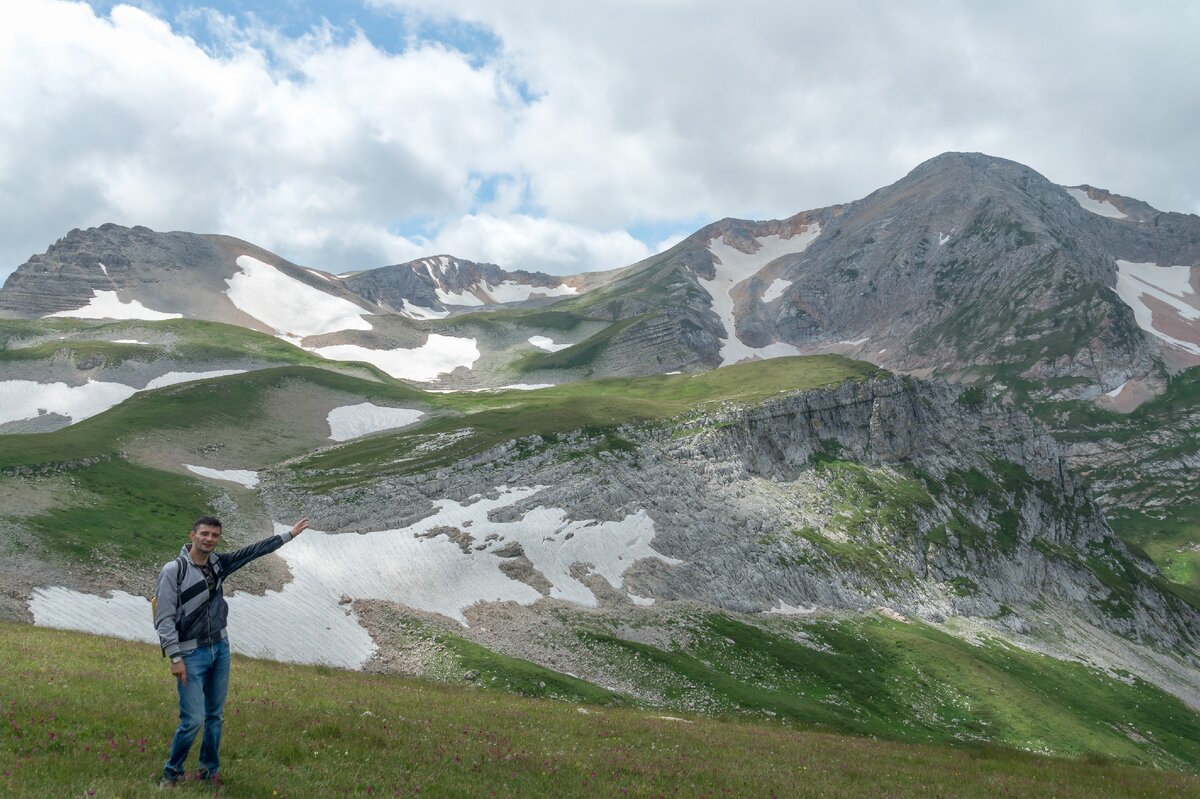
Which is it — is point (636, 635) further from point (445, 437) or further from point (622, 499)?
point (445, 437)

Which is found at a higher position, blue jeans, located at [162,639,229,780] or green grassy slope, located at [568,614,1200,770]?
blue jeans, located at [162,639,229,780]

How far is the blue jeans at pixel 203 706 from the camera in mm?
10875

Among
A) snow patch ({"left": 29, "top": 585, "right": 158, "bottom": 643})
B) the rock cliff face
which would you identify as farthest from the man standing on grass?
the rock cliff face

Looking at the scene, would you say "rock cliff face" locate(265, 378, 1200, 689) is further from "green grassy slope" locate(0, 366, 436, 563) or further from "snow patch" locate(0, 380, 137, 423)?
"snow patch" locate(0, 380, 137, 423)

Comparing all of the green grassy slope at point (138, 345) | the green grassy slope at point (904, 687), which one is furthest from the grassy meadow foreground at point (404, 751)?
the green grassy slope at point (138, 345)

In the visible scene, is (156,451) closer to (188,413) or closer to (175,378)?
(188,413)

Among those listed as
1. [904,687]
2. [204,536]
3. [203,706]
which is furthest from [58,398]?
[203,706]

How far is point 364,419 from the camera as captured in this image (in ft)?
432

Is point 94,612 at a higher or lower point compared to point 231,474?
lower

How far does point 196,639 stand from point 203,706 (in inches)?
41.9

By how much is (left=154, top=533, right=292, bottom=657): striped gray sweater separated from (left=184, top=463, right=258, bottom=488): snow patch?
79155mm

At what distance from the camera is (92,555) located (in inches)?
1886

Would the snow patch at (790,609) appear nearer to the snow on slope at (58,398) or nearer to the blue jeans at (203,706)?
the blue jeans at (203,706)

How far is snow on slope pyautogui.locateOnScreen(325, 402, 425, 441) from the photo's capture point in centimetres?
12412
